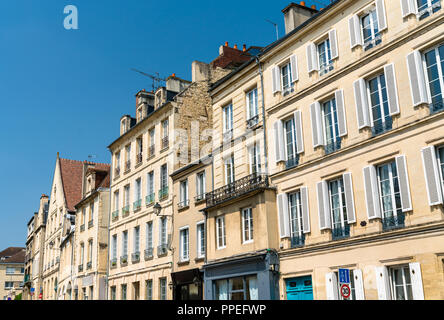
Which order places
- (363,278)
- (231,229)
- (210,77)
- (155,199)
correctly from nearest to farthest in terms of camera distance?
(363,278)
(231,229)
(155,199)
(210,77)

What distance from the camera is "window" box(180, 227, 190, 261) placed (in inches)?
931

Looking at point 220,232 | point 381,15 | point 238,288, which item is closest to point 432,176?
point 381,15

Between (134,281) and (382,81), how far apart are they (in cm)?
1809

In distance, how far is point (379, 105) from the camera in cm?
1537

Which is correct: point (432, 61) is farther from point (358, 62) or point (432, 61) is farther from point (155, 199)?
point (155, 199)

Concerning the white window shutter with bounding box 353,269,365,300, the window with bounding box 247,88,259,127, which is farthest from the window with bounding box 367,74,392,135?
the window with bounding box 247,88,259,127

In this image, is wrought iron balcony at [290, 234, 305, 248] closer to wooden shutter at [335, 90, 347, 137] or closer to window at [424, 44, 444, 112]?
wooden shutter at [335, 90, 347, 137]

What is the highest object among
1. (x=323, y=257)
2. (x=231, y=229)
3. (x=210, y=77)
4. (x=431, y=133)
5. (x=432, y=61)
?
(x=210, y=77)

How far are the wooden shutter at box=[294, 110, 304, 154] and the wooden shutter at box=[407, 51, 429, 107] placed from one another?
4.69 m

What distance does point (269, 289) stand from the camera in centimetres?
1742

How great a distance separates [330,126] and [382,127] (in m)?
2.43

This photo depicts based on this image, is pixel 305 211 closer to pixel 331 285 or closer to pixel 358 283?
pixel 331 285
